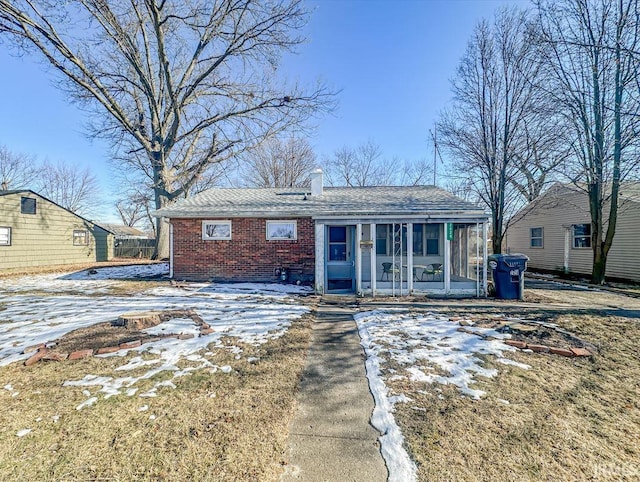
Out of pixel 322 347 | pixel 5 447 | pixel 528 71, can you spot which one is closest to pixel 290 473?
pixel 5 447

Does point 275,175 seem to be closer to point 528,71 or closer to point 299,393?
point 528,71

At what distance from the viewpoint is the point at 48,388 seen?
3102 millimetres

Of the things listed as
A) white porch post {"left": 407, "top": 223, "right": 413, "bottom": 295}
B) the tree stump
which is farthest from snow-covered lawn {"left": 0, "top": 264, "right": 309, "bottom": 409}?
white porch post {"left": 407, "top": 223, "right": 413, "bottom": 295}

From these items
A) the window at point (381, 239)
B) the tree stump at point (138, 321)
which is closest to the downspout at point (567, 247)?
the window at point (381, 239)

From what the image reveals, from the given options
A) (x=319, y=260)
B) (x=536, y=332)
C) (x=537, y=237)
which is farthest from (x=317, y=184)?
(x=537, y=237)

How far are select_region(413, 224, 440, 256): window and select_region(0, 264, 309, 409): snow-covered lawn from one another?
15.1 ft

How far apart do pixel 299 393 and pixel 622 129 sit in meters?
14.7

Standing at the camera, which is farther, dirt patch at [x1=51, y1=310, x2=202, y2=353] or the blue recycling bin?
the blue recycling bin

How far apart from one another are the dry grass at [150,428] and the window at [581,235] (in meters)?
17.2

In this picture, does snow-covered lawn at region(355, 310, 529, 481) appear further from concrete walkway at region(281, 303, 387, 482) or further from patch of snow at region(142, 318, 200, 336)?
patch of snow at region(142, 318, 200, 336)

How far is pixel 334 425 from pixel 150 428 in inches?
61.8

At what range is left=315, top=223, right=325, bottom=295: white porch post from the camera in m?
8.98

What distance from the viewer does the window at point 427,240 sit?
1086 centimetres

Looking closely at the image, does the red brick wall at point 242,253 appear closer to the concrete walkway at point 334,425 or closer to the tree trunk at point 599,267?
the concrete walkway at point 334,425
